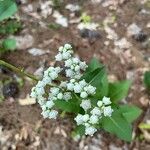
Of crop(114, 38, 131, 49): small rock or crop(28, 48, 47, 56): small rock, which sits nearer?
crop(28, 48, 47, 56): small rock

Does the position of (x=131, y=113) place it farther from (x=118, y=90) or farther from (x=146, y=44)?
(x=146, y=44)

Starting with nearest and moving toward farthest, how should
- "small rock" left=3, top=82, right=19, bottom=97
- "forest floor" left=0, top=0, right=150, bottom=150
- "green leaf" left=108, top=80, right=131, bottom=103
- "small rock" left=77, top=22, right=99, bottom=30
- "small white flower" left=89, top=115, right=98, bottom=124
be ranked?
"small white flower" left=89, top=115, right=98, bottom=124 < "green leaf" left=108, top=80, right=131, bottom=103 < "forest floor" left=0, top=0, right=150, bottom=150 < "small rock" left=3, top=82, right=19, bottom=97 < "small rock" left=77, top=22, right=99, bottom=30

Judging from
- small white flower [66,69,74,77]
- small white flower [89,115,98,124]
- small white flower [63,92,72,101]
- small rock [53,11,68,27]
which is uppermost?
small white flower [66,69,74,77]

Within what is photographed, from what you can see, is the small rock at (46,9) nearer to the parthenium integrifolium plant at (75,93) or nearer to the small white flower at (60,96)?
the parthenium integrifolium plant at (75,93)

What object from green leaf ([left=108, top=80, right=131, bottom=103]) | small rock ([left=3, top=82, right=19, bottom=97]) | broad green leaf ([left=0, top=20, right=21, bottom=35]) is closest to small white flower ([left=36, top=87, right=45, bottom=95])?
green leaf ([left=108, top=80, right=131, bottom=103])

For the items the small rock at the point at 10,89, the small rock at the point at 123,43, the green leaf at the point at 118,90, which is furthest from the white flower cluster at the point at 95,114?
the small rock at the point at 123,43

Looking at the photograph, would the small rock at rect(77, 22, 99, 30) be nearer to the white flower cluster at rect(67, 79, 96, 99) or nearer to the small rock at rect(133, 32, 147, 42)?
the small rock at rect(133, 32, 147, 42)

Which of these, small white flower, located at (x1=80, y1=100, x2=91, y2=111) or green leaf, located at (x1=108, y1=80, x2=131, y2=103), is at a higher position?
small white flower, located at (x1=80, y1=100, x2=91, y2=111)
